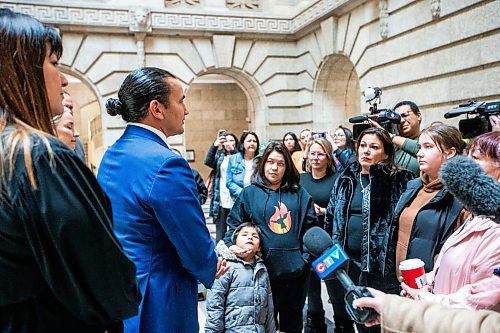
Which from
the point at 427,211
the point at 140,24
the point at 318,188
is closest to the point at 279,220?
the point at 318,188

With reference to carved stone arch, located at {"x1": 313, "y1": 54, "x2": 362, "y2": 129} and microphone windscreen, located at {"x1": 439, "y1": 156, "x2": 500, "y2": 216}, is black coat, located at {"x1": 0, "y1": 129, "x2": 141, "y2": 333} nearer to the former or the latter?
microphone windscreen, located at {"x1": 439, "y1": 156, "x2": 500, "y2": 216}

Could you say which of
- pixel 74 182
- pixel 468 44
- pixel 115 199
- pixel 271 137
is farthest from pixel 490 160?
pixel 271 137

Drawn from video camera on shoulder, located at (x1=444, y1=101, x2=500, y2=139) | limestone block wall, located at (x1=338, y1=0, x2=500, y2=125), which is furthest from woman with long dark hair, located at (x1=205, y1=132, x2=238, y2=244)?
limestone block wall, located at (x1=338, y1=0, x2=500, y2=125)

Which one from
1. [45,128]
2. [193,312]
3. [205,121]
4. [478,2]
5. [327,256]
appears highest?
[478,2]

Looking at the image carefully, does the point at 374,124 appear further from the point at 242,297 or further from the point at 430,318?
the point at 430,318

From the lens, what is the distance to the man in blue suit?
1.66 metres

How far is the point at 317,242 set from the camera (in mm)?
1532

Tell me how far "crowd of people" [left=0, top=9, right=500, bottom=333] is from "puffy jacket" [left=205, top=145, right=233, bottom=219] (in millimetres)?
2003

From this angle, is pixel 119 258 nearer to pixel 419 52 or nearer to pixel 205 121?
pixel 419 52

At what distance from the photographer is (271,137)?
1116cm

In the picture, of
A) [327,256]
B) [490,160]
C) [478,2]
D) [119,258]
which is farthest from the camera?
[478,2]

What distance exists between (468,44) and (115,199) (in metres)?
6.06

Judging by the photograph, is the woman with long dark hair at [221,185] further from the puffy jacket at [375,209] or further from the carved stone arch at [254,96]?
the carved stone arch at [254,96]

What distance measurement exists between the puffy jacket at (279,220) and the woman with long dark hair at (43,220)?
81.6 inches
